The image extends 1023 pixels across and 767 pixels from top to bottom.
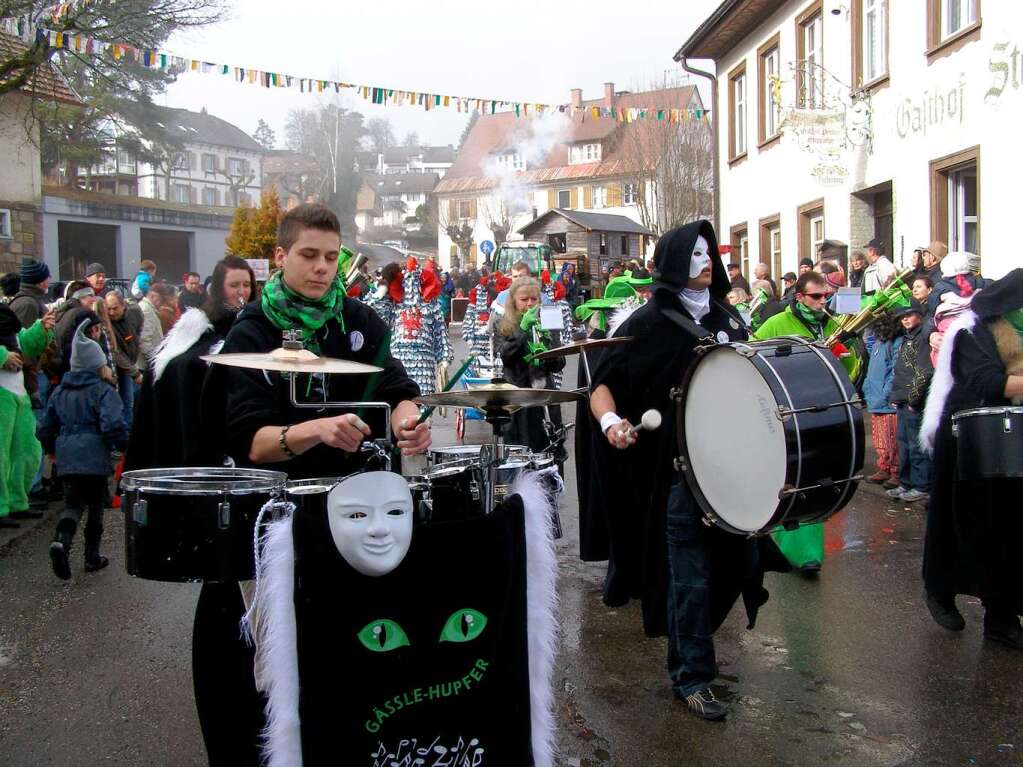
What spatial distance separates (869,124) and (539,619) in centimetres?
1433

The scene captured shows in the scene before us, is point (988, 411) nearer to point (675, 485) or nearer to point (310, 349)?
point (675, 485)

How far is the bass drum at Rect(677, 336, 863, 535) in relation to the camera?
3.81 meters

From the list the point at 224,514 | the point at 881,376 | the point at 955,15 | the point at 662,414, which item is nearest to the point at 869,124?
the point at 955,15

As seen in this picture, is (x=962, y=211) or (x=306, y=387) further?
(x=962, y=211)

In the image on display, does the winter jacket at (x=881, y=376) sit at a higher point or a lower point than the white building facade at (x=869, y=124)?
lower

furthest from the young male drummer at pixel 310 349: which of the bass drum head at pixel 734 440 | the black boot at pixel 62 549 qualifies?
the black boot at pixel 62 549

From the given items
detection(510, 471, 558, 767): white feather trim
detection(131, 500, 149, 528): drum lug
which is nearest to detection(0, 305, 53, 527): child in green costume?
detection(131, 500, 149, 528): drum lug

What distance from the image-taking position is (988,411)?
4766 mm

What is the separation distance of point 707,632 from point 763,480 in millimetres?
813

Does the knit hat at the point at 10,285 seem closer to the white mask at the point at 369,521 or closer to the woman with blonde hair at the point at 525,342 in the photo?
the woman with blonde hair at the point at 525,342

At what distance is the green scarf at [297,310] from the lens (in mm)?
3332

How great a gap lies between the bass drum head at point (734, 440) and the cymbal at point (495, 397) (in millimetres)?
823

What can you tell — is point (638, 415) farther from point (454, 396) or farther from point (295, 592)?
point (295, 592)

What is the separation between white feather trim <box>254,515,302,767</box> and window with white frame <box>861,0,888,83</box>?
14.4m
